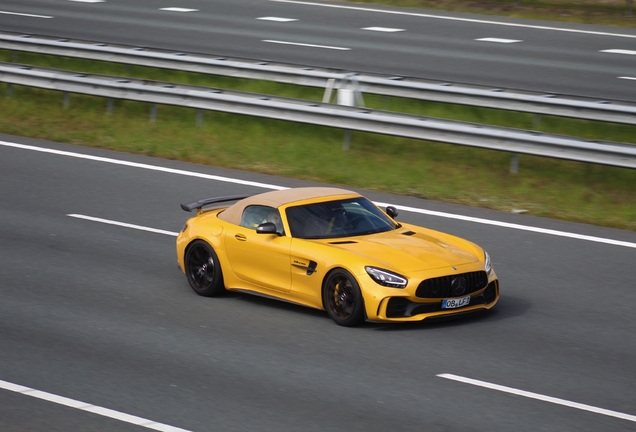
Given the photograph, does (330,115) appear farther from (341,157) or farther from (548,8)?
(548,8)

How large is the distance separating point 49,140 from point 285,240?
1016cm

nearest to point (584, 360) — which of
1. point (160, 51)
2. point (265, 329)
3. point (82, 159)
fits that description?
point (265, 329)

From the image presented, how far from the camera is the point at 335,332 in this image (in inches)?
370

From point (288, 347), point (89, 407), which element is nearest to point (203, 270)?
point (288, 347)

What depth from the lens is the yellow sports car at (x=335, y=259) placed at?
30.3ft

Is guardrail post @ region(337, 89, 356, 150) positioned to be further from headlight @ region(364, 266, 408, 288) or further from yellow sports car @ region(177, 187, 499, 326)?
headlight @ region(364, 266, 408, 288)

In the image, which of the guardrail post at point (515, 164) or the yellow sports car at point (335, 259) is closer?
the yellow sports car at point (335, 259)

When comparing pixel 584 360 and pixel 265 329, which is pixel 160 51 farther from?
pixel 584 360

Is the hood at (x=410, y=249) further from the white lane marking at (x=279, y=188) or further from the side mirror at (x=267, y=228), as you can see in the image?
the white lane marking at (x=279, y=188)

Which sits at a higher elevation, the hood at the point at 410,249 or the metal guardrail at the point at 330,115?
the metal guardrail at the point at 330,115

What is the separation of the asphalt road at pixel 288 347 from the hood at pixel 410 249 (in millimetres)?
628

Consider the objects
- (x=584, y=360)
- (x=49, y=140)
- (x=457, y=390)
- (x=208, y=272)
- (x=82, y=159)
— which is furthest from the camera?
(x=49, y=140)

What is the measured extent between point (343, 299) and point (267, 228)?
117cm

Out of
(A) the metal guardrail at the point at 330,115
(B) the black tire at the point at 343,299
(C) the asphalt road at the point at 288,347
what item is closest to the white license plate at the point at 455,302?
(C) the asphalt road at the point at 288,347
